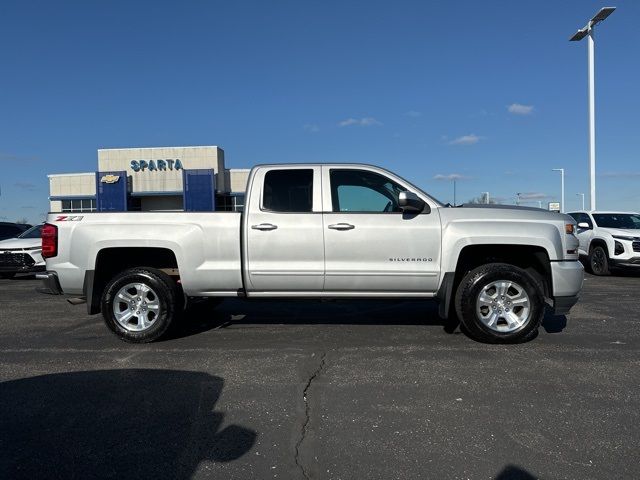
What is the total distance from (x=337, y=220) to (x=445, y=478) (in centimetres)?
341

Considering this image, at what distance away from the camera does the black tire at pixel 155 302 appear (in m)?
6.01

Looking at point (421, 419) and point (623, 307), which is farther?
point (623, 307)

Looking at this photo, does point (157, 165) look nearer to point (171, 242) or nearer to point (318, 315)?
point (318, 315)

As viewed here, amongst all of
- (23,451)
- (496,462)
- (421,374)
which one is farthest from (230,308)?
(496,462)

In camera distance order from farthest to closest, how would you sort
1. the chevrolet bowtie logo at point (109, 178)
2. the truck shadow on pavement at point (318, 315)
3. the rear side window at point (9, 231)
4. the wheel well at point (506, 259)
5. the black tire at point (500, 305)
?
the chevrolet bowtie logo at point (109, 178) → the rear side window at point (9, 231) → the truck shadow on pavement at point (318, 315) → the wheel well at point (506, 259) → the black tire at point (500, 305)

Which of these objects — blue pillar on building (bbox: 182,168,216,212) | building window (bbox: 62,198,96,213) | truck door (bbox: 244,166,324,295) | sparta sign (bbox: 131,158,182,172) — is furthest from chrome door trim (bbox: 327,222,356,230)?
building window (bbox: 62,198,96,213)

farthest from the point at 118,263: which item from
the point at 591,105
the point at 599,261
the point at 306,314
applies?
the point at 591,105

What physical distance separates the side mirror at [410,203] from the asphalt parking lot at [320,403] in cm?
157

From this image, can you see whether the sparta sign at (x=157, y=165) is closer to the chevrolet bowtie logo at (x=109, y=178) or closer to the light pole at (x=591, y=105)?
the chevrolet bowtie logo at (x=109, y=178)

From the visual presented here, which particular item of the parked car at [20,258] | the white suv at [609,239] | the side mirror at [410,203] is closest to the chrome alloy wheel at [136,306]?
the side mirror at [410,203]

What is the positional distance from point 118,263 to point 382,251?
3.29 m

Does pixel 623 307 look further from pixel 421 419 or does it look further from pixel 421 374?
pixel 421 419

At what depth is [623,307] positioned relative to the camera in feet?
27.6

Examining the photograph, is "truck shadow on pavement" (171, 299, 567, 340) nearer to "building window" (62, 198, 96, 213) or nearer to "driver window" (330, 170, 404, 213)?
"driver window" (330, 170, 404, 213)
